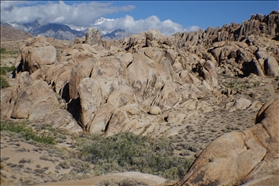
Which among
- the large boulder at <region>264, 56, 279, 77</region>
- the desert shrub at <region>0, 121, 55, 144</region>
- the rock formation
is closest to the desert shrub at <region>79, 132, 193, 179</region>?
the rock formation

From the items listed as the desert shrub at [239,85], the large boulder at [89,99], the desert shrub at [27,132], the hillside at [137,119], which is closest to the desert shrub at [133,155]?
the hillside at [137,119]

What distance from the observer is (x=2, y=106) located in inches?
1020

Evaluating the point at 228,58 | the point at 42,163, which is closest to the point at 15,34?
the point at 228,58

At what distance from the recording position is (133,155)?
686 inches

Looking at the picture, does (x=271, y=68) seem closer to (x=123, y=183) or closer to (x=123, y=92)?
(x=123, y=92)

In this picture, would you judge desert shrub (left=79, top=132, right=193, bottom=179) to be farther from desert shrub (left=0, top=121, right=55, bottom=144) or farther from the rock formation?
desert shrub (left=0, top=121, right=55, bottom=144)

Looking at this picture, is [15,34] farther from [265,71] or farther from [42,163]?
[42,163]

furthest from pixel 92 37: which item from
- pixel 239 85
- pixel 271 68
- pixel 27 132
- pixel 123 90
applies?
pixel 27 132

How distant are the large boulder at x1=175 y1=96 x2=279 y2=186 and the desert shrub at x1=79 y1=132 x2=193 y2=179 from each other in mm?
6470

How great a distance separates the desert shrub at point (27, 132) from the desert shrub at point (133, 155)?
7.69 feet

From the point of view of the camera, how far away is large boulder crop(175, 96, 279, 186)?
7.12 meters

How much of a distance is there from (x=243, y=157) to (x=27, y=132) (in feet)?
54.5

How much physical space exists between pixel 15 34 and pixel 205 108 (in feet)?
564

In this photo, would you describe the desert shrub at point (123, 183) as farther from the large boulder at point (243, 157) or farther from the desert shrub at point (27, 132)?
the desert shrub at point (27, 132)
